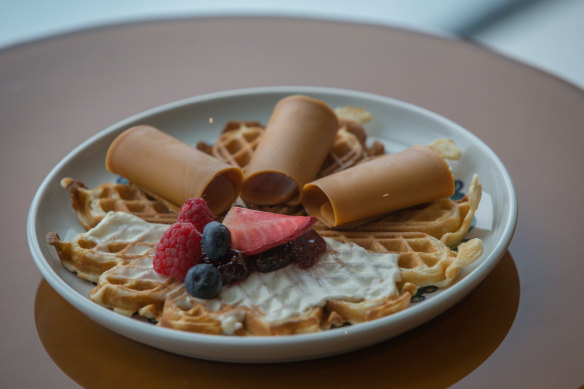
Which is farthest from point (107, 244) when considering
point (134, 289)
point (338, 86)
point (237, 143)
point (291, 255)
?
point (338, 86)

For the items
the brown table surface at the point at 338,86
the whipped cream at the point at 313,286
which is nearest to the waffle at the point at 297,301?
the whipped cream at the point at 313,286

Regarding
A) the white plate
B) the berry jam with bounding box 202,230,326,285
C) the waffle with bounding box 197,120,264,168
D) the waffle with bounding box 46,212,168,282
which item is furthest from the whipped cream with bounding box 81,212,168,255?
the waffle with bounding box 197,120,264,168

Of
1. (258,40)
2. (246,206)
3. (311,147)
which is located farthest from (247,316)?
(258,40)

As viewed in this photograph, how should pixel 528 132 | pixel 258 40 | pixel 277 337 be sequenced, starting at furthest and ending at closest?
pixel 258 40 < pixel 528 132 < pixel 277 337

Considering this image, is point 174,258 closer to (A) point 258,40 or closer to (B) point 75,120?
(B) point 75,120

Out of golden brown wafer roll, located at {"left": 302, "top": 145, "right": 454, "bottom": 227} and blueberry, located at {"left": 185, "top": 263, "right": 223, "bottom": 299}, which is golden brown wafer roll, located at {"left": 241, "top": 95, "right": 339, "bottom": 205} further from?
blueberry, located at {"left": 185, "top": 263, "right": 223, "bottom": 299}

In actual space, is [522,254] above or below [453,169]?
below

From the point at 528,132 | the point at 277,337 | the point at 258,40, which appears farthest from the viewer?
the point at 258,40
